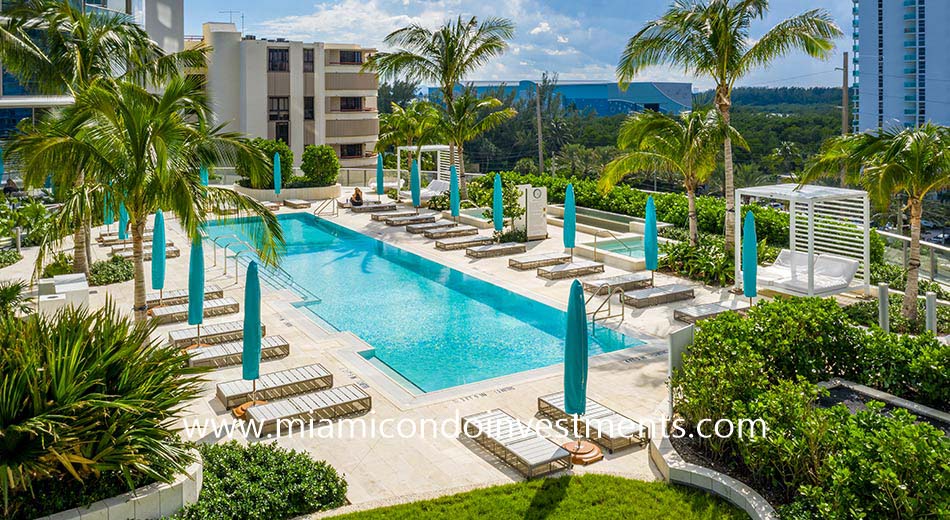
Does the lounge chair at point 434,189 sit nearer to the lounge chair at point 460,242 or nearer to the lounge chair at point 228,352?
the lounge chair at point 460,242

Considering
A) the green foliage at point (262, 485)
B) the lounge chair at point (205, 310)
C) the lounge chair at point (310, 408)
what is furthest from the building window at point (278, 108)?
the green foliage at point (262, 485)

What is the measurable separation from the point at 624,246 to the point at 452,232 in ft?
19.7

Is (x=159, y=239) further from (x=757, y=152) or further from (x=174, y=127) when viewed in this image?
(x=757, y=152)

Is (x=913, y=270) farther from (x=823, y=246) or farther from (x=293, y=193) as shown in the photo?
(x=293, y=193)

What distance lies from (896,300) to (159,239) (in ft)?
47.6

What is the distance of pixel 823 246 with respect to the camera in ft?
61.6

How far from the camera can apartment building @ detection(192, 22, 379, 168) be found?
5716 cm

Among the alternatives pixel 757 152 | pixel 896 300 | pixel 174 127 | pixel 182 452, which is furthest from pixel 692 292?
pixel 757 152

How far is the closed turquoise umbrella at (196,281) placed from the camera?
13.6 m

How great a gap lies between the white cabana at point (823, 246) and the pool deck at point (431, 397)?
4.57 ft

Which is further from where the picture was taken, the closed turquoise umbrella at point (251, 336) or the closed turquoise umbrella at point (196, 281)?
the closed turquoise umbrella at point (196, 281)

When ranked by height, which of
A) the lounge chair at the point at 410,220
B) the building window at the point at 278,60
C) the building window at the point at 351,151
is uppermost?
the building window at the point at 278,60

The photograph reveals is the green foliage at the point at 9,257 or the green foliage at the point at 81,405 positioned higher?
the green foliage at the point at 9,257

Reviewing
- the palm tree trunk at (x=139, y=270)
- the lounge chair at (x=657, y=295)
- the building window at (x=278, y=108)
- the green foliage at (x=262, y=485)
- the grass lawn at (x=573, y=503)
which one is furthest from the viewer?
the building window at (x=278, y=108)
